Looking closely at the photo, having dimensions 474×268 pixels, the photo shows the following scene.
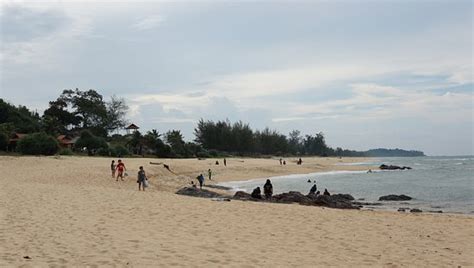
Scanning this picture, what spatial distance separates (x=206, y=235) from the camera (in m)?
10.9

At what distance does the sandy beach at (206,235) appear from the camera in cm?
845

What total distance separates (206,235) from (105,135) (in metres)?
85.8

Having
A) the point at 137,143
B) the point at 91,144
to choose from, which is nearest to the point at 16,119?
the point at 91,144

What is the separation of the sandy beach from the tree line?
135 ft

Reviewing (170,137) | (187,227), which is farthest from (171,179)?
(170,137)

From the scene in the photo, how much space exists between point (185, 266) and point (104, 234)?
11.0 feet

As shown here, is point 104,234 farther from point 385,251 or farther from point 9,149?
point 9,149

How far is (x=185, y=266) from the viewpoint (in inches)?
Result: 307

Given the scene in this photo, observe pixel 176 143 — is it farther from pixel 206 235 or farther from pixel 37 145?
pixel 206 235

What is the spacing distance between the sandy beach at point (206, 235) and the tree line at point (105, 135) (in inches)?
1617

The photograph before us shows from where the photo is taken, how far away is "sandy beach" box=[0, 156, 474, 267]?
8.45m

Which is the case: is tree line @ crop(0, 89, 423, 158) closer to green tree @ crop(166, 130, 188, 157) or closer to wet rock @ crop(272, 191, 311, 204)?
green tree @ crop(166, 130, 188, 157)

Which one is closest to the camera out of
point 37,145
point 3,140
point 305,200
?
point 305,200

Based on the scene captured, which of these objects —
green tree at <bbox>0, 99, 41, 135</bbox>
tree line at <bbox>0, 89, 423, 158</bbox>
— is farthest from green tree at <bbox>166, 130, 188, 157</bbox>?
green tree at <bbox>0, 99, 41, 135</bbox>
